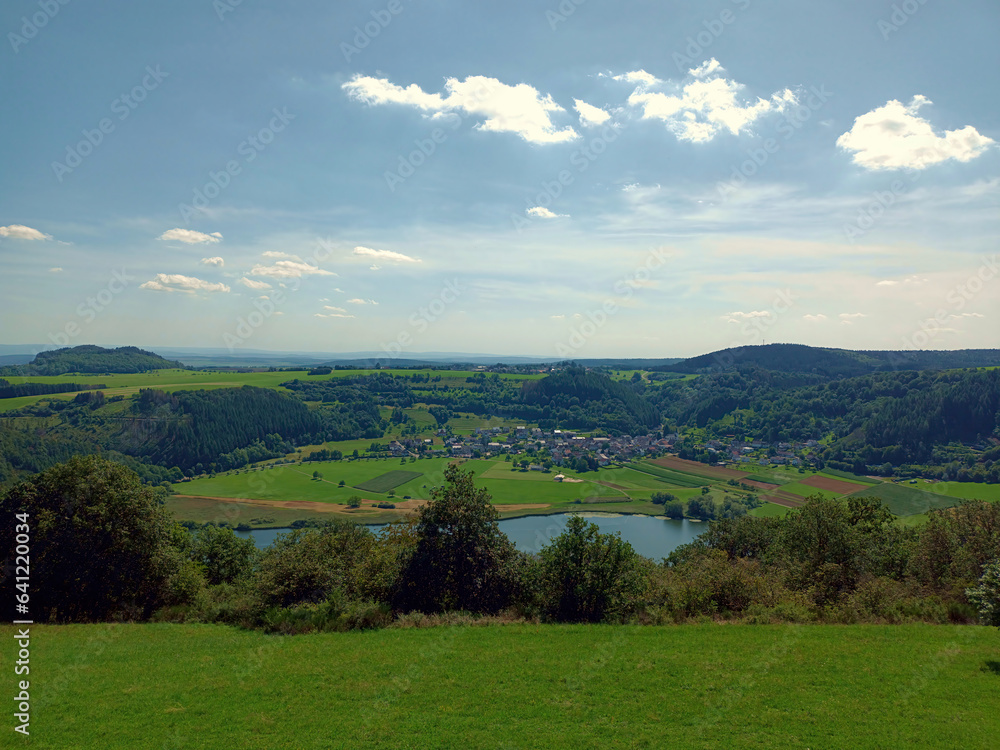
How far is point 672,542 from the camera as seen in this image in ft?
232

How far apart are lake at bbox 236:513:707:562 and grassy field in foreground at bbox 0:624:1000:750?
153 feet

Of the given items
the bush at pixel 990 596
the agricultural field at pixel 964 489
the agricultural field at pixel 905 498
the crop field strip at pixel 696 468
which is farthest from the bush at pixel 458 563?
the crop field strip at pixel 696 468

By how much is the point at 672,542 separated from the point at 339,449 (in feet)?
319

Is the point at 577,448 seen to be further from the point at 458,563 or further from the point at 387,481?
the point at 458,563

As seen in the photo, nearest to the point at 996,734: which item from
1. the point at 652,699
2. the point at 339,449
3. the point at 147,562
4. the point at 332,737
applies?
the point at 652,699

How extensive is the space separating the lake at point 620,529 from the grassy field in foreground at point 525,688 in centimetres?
4660

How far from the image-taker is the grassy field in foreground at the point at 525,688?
13.0 metres

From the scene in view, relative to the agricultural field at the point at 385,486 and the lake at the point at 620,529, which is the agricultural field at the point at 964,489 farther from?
the agricultural field at the point at 385,486

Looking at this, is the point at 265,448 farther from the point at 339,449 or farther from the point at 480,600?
the point at 480,600

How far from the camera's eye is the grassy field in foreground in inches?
512

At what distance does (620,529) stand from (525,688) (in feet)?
207

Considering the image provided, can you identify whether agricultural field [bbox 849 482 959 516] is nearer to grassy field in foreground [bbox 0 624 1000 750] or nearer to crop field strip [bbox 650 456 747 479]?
crop field strip [bbox 650 456 747 479]

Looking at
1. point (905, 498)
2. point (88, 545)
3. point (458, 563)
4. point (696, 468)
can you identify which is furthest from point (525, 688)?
point (696, 468)

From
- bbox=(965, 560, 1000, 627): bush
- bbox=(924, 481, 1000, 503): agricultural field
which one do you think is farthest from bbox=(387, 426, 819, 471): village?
bbox=(965, 560, 1000, 627): bush
